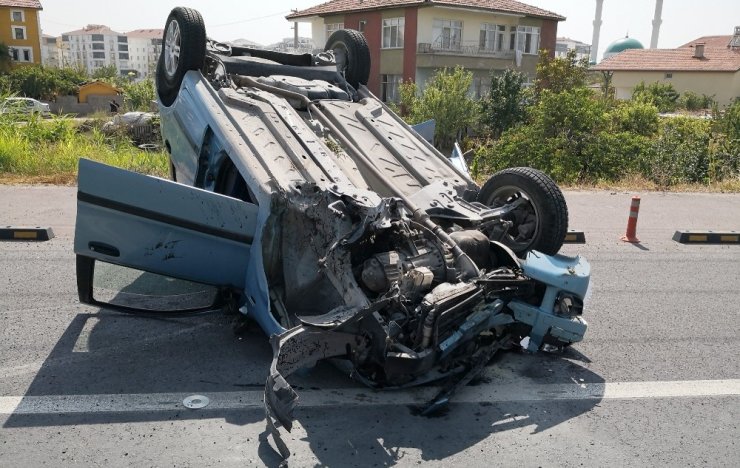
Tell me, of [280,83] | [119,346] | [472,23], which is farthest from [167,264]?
[472,23]

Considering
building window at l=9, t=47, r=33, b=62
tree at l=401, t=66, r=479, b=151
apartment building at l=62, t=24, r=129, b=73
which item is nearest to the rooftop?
apartment building at l=62, t=24, r=129, b=73

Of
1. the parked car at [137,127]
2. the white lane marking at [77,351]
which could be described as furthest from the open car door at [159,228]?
the parked car at [137,127]

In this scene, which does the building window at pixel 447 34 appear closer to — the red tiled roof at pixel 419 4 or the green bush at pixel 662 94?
the red tiled roof at pixel 419 4

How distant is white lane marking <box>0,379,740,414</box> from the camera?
13.2 ft

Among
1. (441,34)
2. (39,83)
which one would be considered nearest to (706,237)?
(441,34)

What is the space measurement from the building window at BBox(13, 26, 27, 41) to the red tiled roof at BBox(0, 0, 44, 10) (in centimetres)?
183

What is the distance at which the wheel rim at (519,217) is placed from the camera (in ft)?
17.0

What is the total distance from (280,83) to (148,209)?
226 cm

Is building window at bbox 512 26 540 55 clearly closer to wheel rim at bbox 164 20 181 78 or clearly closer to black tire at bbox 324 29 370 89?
black tire at bbox 324 29 370 89

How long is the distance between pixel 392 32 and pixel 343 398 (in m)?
33.4

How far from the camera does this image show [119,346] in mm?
4871

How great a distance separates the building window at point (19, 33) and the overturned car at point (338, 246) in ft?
197

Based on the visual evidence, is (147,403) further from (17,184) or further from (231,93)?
(17,184)

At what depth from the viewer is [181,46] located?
6137 millimetres
